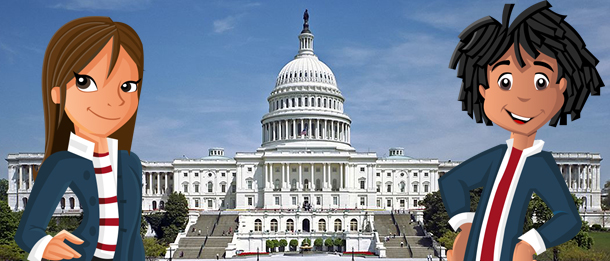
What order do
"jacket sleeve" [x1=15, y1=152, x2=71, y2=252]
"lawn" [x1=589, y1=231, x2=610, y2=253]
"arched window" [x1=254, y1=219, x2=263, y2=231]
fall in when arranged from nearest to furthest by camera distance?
"jacket sleeve" [x1=15, y1=152, x2=71, y2=252], "lawn" [x1=589, y1=231, x2=610, y2=253], "arched window" [x1=254, y1=219, x2=263, y2=231]

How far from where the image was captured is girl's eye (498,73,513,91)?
12758mm

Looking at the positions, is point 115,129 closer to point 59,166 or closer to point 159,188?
point 59,166

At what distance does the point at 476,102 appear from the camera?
13.2 meters

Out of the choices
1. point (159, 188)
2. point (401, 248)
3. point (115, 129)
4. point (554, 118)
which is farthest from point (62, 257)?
point (159, 188)

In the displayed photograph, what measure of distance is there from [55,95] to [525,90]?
29.5 feet

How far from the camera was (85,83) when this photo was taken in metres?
12.5

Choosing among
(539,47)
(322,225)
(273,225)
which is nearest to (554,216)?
(539,47)

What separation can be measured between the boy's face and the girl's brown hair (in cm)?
729

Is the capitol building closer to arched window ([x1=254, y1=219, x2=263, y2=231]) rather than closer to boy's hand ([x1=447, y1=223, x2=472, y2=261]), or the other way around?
arched window ([x1=254, y1=219, x2=263, y2=231])

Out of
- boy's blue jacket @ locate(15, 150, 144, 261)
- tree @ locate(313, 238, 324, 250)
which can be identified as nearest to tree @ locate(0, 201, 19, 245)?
tree @ locate(313, 238, 324, 250)

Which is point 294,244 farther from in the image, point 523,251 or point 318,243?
point 523,251

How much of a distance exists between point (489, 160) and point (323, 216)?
70.8m

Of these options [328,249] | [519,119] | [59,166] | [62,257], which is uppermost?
[519,119]

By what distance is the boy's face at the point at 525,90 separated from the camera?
1265 centimetres
